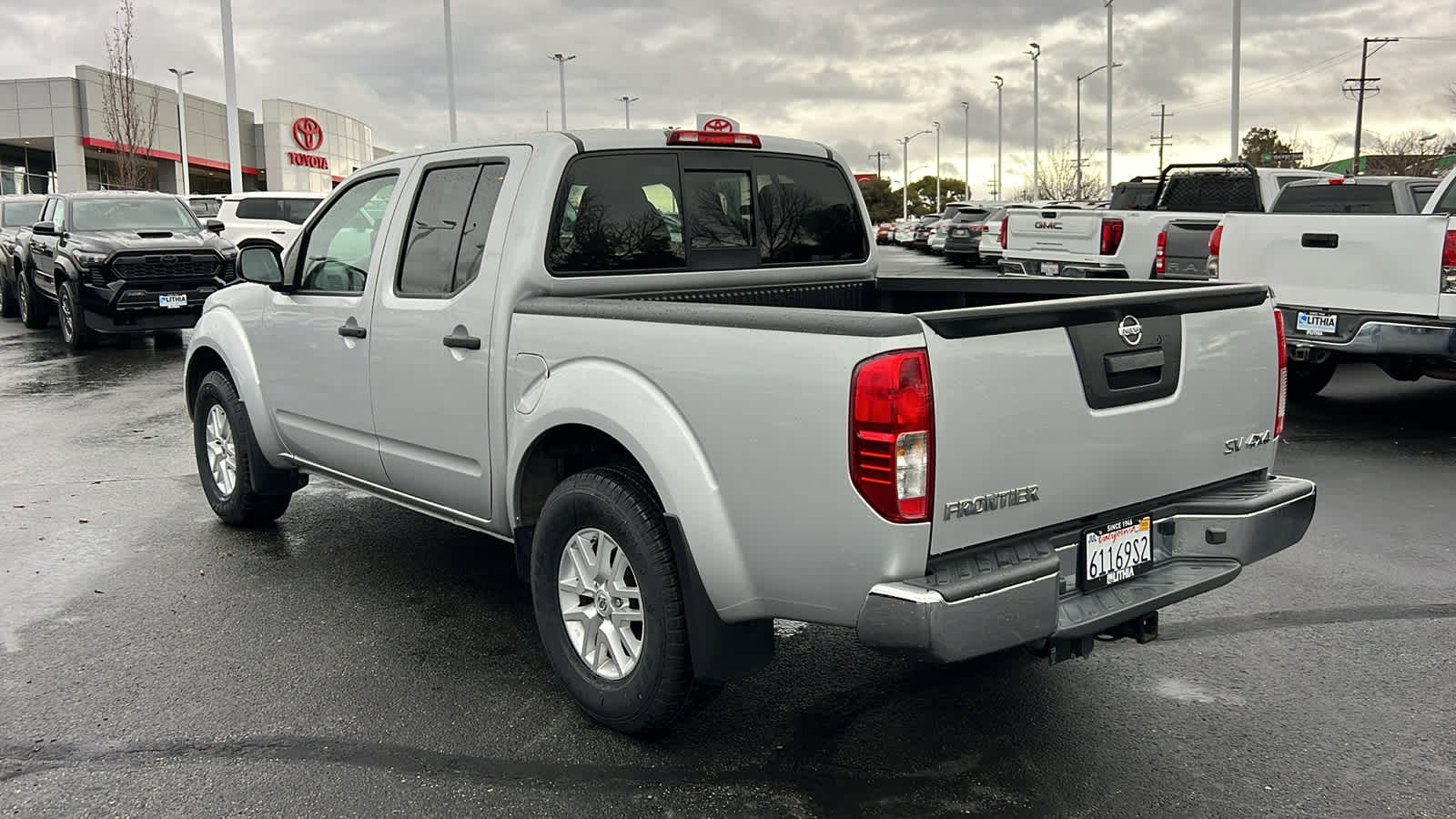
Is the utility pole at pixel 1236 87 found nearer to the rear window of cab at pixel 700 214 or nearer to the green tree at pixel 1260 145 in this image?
the rear window of cab at pixel 700 214

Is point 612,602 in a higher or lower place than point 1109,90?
lower

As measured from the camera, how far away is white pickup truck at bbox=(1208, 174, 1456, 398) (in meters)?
8.23

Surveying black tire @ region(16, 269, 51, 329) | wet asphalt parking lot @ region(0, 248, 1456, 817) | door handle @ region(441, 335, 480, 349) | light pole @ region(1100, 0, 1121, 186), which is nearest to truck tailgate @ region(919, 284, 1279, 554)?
wet asphalt parking lot @ region(0, 248, 1456, 817)

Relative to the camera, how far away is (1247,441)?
4.05 metres

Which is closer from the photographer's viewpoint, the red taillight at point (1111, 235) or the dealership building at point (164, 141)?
the red taillight at point (1111, 235)

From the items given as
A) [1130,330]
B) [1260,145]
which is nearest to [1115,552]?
[1130,330]

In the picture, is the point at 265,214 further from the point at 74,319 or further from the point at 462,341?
the point at 462,341

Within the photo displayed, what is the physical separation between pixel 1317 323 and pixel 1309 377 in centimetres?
202

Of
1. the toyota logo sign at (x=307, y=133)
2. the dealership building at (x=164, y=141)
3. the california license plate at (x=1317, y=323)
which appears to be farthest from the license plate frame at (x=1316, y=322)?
the toyota logo sign at (x=307, y=133)

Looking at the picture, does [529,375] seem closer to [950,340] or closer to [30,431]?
[950,340]

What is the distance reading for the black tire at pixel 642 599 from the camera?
368 centimetres

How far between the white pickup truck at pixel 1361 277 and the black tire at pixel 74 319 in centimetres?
1314

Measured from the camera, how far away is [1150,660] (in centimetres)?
462

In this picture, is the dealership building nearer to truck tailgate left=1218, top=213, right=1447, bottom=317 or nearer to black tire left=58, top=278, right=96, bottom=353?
black tire left=58, top=278, right=96, bottom=353
